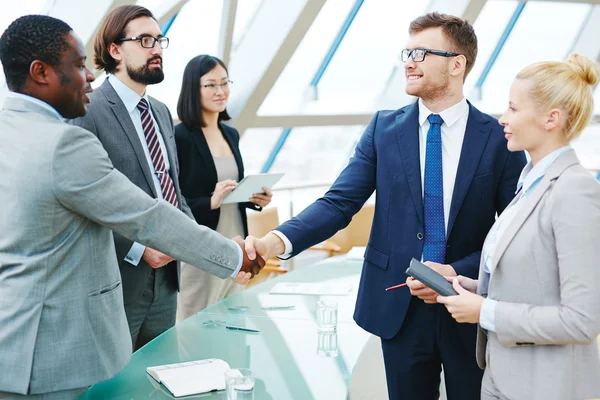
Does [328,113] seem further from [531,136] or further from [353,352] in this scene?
[531,136]

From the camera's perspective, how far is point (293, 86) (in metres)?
9.98

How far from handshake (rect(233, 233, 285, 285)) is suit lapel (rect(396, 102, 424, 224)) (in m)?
0.56

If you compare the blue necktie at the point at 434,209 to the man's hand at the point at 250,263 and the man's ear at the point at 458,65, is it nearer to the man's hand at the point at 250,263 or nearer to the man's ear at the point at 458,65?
the man's ear at the point at 458,65

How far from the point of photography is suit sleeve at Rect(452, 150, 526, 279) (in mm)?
2266

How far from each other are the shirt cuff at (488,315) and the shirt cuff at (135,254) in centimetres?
148

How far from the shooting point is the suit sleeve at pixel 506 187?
227cm

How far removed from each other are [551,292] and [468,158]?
0.65 m

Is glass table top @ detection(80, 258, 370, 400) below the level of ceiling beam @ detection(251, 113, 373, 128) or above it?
below

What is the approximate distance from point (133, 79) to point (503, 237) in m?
1.86

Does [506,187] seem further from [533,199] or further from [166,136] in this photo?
[166,136]

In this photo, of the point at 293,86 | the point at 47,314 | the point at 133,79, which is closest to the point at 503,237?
the point at 47,314

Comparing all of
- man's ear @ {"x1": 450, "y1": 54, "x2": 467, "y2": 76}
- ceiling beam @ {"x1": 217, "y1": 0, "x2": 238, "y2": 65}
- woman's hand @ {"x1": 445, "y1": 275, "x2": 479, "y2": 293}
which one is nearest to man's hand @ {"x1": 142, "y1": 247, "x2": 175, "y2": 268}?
woman's hand @ {"x1": 445, "y1": 275, "x2": 479, "y2": 293}

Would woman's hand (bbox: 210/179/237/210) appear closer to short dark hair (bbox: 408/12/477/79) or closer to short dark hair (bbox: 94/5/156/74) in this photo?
short dark hair (bbox: 94/5/156/74)

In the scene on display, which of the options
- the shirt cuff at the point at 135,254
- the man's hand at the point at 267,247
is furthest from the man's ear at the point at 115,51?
the man's hand at the point at 267,247
